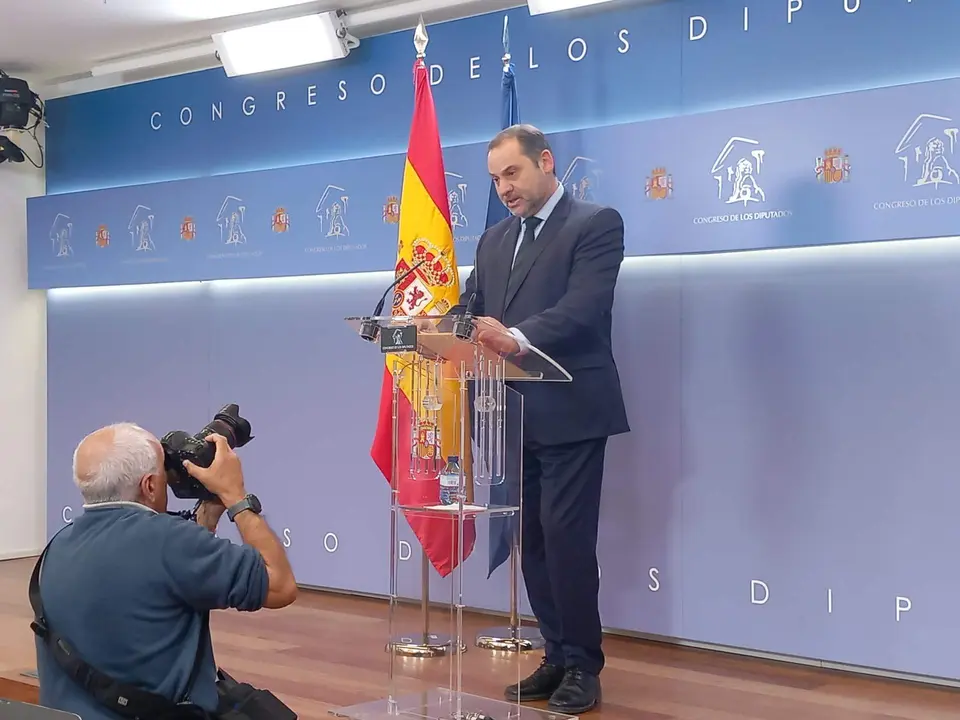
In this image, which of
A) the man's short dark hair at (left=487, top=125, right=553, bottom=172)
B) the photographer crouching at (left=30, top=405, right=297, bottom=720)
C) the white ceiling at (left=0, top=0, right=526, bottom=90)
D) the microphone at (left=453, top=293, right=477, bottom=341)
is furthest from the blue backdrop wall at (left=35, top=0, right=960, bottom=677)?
the photographer crouching at (left=30, top=405, right=297, bottom=720)

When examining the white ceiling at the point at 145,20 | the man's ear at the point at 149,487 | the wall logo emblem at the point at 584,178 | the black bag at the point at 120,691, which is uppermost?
the white ceiling at the point at 145,20

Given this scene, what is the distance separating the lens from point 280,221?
17.9 ft

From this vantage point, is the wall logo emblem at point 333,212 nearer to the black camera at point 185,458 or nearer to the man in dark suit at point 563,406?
the man in dark suit at point 563,406

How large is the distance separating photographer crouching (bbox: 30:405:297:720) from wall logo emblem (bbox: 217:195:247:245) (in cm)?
355

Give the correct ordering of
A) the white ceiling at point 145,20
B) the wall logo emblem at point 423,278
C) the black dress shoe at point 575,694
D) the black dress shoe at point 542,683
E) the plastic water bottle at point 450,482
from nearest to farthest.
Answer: the plastic water bottle at point 450,482 → the black dress shoe at point 575,694 → the black dress shoe at point 542,683 → the wall logo emblem at point 423,278 → the white ceiling at point 145,20

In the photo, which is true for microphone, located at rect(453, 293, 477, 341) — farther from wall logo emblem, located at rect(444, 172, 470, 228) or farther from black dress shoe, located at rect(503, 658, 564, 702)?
wall logo emblem, located at rect(444, 172, 470, 228)

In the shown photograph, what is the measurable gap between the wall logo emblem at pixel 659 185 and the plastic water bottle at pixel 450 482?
5.43ft

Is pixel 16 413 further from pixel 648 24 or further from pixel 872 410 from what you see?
pixel 872 410

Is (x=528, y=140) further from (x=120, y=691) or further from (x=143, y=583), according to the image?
(x=120, y=691)

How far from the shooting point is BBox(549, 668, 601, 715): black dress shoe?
3293 mm

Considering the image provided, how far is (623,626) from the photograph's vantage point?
4.43 meters

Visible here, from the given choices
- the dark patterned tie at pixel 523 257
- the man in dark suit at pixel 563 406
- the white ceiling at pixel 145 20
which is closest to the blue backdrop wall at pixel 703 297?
the white ceiling at pixel 145 20

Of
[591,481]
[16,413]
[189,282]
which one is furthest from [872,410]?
[16,413]

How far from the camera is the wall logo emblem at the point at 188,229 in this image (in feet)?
19.0
